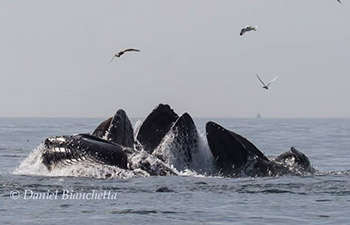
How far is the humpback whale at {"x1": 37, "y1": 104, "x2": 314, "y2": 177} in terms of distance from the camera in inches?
789

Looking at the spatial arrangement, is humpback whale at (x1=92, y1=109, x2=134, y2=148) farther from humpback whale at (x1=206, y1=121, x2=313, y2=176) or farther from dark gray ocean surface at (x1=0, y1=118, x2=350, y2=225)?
humpback whale at (x1=206, y1=121, x2=313, y2=176)

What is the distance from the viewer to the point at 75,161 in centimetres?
2000

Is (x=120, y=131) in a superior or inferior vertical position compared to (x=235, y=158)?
superior

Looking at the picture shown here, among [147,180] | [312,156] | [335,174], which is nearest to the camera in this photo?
[147,180]

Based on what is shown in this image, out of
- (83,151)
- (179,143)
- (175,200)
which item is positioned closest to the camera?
(175,200)

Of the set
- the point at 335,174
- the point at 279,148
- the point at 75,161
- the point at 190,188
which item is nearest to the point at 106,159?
the point at 75,161

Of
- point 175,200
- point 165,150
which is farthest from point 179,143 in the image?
point 175,200

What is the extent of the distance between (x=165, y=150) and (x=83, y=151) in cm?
205

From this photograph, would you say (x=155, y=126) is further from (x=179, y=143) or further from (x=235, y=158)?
(x=235, y=158)

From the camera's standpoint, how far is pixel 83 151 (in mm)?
19875

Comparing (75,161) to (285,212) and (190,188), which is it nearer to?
(190,188)

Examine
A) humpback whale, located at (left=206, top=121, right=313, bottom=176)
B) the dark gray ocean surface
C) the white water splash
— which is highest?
humpback whale, located at (left=206, top=121, right=313, bottom=176)

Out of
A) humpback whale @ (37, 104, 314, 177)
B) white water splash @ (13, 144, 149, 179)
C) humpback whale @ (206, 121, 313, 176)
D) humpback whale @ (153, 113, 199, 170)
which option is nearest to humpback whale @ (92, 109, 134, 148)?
humpback whale @ (37, 104, 314, 177)

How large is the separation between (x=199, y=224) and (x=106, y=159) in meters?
5.71
